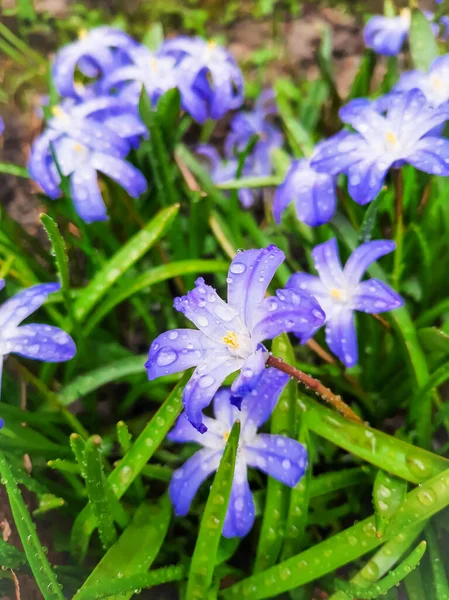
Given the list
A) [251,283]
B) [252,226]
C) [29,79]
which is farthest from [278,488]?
[29,79]

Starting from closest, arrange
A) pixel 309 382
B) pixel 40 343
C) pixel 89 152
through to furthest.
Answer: pixel 309 382 < pixel 40 343 < pixel 89 152

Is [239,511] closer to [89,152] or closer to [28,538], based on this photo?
[28,538]

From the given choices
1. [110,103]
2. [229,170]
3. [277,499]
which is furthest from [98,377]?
[229,170]

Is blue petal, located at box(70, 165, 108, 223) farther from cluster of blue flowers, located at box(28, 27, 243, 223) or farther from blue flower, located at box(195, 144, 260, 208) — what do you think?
blue flower, located at box(195, 144, 260, 208)

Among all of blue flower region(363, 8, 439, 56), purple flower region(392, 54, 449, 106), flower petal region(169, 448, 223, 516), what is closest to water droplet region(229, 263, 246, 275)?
flower petal region(169, 448, 223, 516)

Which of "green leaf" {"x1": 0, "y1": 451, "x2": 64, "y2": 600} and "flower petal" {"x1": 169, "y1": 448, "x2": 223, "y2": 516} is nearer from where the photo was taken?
"green leaf" {"x1": 0, "y1": 451, "x2": 64, "y2": 600}
